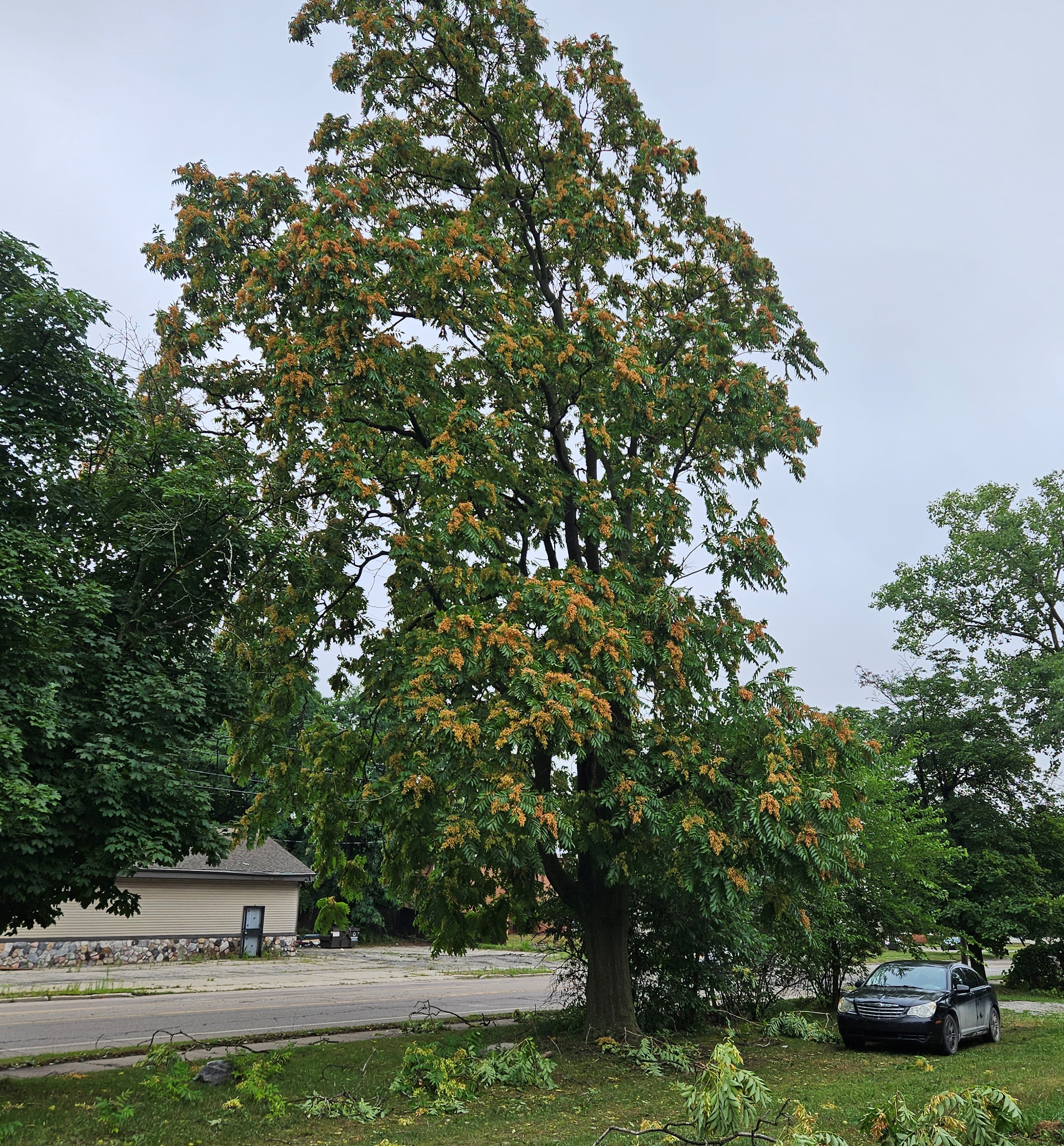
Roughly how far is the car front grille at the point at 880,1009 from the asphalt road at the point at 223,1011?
5076 millimetres

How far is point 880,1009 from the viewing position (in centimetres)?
1352

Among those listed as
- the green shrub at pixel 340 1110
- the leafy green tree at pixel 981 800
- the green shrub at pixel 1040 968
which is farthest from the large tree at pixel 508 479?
the green shrub at pixel 1040 968

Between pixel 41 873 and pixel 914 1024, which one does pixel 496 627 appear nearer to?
pixel 41 873

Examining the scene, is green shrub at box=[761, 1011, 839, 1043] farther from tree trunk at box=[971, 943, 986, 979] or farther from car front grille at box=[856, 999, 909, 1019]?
tree trunk at box=[971, 943, 986, 979]

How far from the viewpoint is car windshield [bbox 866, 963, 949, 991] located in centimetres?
1414

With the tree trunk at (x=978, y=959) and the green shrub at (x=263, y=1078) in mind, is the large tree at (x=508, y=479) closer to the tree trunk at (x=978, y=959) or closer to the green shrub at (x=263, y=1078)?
the green shrub at (x=263, y=1078)

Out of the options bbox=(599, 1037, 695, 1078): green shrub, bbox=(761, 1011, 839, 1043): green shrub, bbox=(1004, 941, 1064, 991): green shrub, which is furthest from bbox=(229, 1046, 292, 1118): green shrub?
bbox=(1004, 941, 1064, 991): green shrub

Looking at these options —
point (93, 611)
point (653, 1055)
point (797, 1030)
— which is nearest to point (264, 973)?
point (797, 1030)

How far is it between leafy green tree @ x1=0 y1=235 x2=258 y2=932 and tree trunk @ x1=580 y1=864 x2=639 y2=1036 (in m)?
5.99

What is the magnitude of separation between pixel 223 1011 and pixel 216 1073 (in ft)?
29.5

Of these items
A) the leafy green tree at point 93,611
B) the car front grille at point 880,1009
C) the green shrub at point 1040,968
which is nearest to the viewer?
the leafy green tree at point 93,611

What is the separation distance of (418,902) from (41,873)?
667cm

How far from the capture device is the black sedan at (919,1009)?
523 inches

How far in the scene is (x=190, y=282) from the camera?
14125 millimetres
